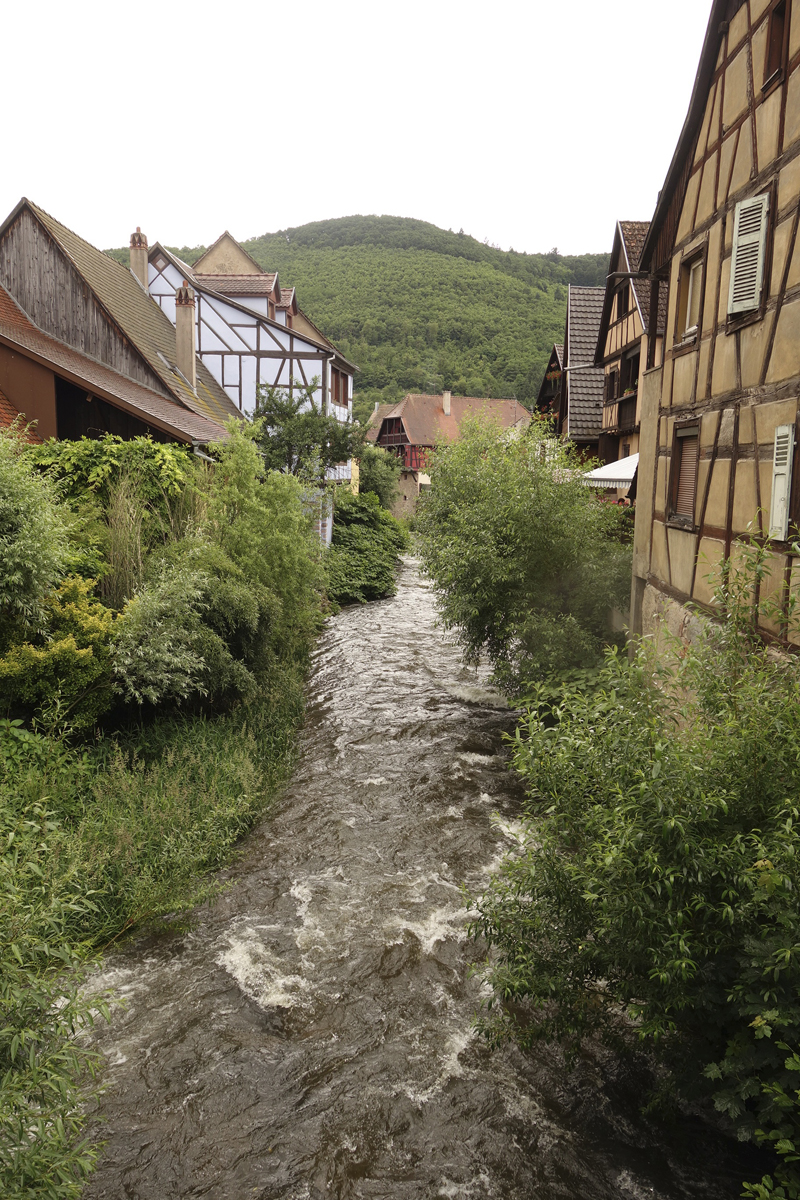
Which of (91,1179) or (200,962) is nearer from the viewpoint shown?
(91,1179)

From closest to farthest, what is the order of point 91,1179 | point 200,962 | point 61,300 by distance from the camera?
point 91,1179 < point 200,962 < point 61,300

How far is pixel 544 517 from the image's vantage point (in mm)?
10867

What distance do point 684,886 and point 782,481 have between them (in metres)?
3.39

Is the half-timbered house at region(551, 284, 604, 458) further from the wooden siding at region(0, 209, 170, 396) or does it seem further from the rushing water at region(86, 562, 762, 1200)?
the rushing water at region(86, 562, 762, 1200)

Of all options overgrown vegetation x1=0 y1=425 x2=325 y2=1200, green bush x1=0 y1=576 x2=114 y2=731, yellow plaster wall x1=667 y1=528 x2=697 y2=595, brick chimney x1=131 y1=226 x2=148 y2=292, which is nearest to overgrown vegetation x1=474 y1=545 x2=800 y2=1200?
overgrown vegetation x1=0 y1=425 x2=325 y2=1200

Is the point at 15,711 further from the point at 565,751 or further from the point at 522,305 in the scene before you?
the point at 522,305

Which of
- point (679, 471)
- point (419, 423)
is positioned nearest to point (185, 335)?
point (679, 471)

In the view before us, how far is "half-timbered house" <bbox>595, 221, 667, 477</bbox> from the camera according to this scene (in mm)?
16406

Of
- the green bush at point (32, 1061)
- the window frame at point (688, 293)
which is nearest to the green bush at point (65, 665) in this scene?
the green bush at point (32, 1061)

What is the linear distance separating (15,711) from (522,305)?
208 feet

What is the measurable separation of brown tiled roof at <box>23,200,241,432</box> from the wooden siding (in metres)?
0.20

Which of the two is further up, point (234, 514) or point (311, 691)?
point (234, 514)

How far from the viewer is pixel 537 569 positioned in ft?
36.5

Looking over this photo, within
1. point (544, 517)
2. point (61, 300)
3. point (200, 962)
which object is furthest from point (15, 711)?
point (61, 300)
